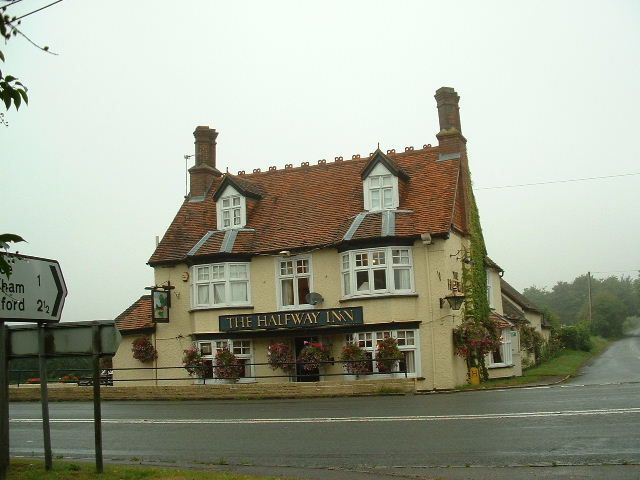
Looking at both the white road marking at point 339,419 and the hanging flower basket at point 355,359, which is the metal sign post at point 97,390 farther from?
the hanging flower basket at point 355,359

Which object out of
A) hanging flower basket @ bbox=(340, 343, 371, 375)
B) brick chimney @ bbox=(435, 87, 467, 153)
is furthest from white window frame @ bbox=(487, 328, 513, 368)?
brick chimney @ bbox=(435, 87, 467, 153)

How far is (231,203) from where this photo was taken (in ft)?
108

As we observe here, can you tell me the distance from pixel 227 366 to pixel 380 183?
31.8 ft

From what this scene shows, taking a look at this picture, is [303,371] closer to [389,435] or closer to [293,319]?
[293,319]

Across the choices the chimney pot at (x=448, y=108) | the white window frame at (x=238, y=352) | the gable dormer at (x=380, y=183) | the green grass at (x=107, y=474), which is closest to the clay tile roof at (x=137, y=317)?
the white window frame at (x=238, y=352)

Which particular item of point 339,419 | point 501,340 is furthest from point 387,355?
point 339,419

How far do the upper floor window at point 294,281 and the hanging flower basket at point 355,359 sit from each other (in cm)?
328

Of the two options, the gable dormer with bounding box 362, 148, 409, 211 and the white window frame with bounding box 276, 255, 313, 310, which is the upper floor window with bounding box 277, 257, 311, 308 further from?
the gable dormer with bounding box 362, 148, 409, 211

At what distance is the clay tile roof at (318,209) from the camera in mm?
29359

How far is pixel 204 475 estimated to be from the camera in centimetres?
1033

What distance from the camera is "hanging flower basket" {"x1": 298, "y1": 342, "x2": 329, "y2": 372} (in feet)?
92.6

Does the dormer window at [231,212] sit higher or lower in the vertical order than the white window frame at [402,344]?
higher

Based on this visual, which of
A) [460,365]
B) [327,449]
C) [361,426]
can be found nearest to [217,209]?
[460,365]

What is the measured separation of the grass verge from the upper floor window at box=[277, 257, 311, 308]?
7352mm
